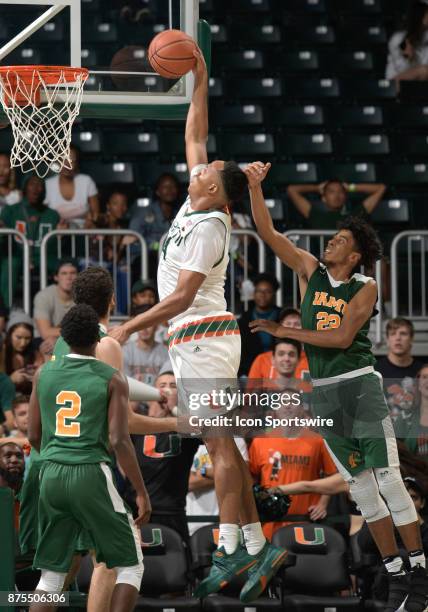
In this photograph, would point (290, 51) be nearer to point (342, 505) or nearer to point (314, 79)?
point (314, 79)

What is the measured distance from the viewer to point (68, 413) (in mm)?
6160

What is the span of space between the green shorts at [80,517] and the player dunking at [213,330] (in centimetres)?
62

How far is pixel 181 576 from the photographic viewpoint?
27.1ft

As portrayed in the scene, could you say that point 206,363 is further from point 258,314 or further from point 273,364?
point 258,314

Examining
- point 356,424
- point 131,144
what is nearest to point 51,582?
point 356,424

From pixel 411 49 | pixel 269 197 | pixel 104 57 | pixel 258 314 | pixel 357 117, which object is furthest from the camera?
pixel 411 49

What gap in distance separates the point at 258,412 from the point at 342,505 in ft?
5.80

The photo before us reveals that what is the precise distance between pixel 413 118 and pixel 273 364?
5.51 meters

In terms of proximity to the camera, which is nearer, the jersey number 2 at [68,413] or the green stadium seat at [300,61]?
the jersey number 2 at [68,413]

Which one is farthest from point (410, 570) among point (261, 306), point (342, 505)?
point (261, 306)

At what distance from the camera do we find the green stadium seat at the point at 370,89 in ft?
46.8

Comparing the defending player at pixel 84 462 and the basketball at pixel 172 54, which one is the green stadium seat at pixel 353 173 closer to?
the basketball at pixel 172 54

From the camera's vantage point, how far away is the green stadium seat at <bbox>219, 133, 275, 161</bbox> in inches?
529

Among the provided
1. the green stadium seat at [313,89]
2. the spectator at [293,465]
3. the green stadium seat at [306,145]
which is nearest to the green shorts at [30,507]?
the spectator at [293,465]
